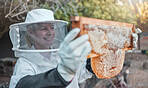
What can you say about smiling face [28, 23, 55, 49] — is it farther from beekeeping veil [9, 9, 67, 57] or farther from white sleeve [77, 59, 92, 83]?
white sleeve [77, 59, 92, 83]

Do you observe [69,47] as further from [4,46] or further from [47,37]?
[4,46]

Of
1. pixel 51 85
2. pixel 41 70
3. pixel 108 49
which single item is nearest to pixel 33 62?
pixel 41 70

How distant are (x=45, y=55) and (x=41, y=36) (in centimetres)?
24

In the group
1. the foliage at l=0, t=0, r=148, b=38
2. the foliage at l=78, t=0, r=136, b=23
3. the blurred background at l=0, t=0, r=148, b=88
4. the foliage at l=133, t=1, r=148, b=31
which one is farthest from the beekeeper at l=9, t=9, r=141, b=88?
the foliage at l=133, t=1, r=148, b=31

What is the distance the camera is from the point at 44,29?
1.79 metres

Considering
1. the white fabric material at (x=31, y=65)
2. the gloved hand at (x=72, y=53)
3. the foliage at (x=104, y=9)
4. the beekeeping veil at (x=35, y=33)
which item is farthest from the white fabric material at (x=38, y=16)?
the foliage at (x=104, y=9)

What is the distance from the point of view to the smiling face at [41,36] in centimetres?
174

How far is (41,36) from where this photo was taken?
174cm

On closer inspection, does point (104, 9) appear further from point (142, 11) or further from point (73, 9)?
point (142, 11)

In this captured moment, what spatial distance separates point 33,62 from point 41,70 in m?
0.13

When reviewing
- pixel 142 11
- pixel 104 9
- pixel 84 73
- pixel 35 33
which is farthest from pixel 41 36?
pixel 142 11

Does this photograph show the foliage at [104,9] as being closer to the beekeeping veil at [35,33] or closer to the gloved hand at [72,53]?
the beekeeping veil at [35,33]

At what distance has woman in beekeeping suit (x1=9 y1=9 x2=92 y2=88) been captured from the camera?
0.98 metres

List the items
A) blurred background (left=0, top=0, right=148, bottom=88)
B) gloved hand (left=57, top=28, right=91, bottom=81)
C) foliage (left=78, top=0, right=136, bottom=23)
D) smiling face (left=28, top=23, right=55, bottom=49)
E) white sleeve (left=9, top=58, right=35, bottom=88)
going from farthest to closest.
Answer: foliage (left=78, top=0, right=136, bottom=23) → blurred background (left=0, top=0, right=148, bottom=88) → smiling face (left=28, top=23, right=55, bottom=49) → white sleeve (left=9, top=58, right=35, bottom=88) → gloved hand (left=57, top=28, right=91, bottom=81)
